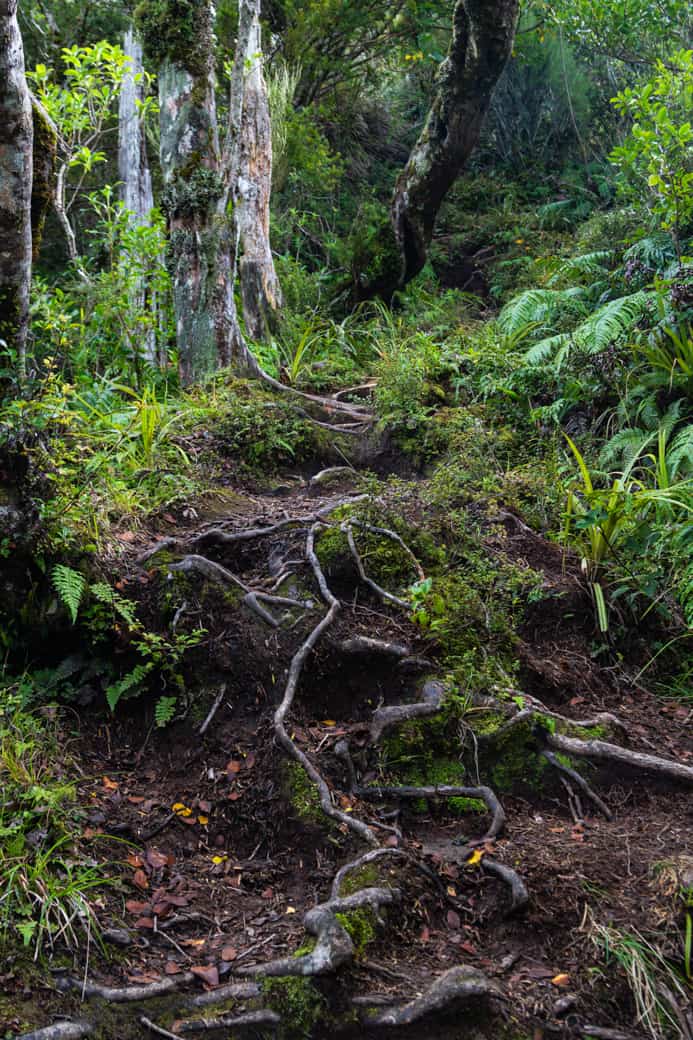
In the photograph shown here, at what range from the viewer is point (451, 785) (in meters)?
3.40

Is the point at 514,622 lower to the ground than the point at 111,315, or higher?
lower

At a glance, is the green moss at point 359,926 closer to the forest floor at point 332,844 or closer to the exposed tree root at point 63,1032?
the forest floor at point 332,844

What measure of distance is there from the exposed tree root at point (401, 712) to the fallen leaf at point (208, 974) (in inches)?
45.5

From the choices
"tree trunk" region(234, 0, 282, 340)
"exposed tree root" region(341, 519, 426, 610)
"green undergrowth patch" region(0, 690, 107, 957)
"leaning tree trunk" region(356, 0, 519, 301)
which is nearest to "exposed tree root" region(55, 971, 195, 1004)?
"green undergrowth patch" region(0, 690, 107, 957)

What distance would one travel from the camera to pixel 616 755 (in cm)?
345

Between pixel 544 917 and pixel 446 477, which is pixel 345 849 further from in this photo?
pixel 446 477

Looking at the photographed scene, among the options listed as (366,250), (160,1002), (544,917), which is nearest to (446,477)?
(544,917)

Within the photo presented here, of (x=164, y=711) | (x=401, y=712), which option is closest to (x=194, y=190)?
(x=164, y=711)

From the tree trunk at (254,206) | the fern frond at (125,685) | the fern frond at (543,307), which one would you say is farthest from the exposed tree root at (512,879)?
the tree trunk at (254,206)

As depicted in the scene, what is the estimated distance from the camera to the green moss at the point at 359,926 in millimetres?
2621

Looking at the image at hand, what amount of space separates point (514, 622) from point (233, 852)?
1.82 m

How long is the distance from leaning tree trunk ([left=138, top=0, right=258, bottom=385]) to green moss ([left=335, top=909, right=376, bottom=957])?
488 centimetres

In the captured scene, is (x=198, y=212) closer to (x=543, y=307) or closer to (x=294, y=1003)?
(x=543, y=307)

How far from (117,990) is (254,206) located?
7.29 m
